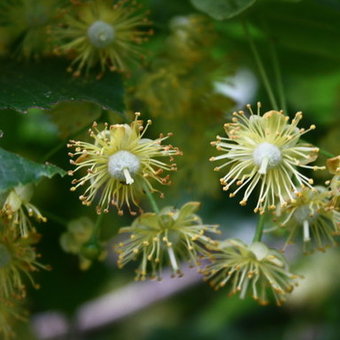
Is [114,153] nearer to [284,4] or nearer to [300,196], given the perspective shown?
[300,196]

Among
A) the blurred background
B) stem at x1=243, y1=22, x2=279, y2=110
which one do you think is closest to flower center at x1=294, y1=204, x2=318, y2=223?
stem at x1=243, y1=22, x2=279, y2=110

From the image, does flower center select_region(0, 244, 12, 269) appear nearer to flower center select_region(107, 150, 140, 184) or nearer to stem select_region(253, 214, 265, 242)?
flower center select_region(107, 150, 140, 184)

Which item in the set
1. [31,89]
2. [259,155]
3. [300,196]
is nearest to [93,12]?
[31,89]

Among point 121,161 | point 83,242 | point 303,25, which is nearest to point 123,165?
point 121,161

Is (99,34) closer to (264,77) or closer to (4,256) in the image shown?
(264,77)

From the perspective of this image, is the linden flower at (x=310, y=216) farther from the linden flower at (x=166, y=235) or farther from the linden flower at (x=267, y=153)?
the linden flower at (x=166, y=235)
